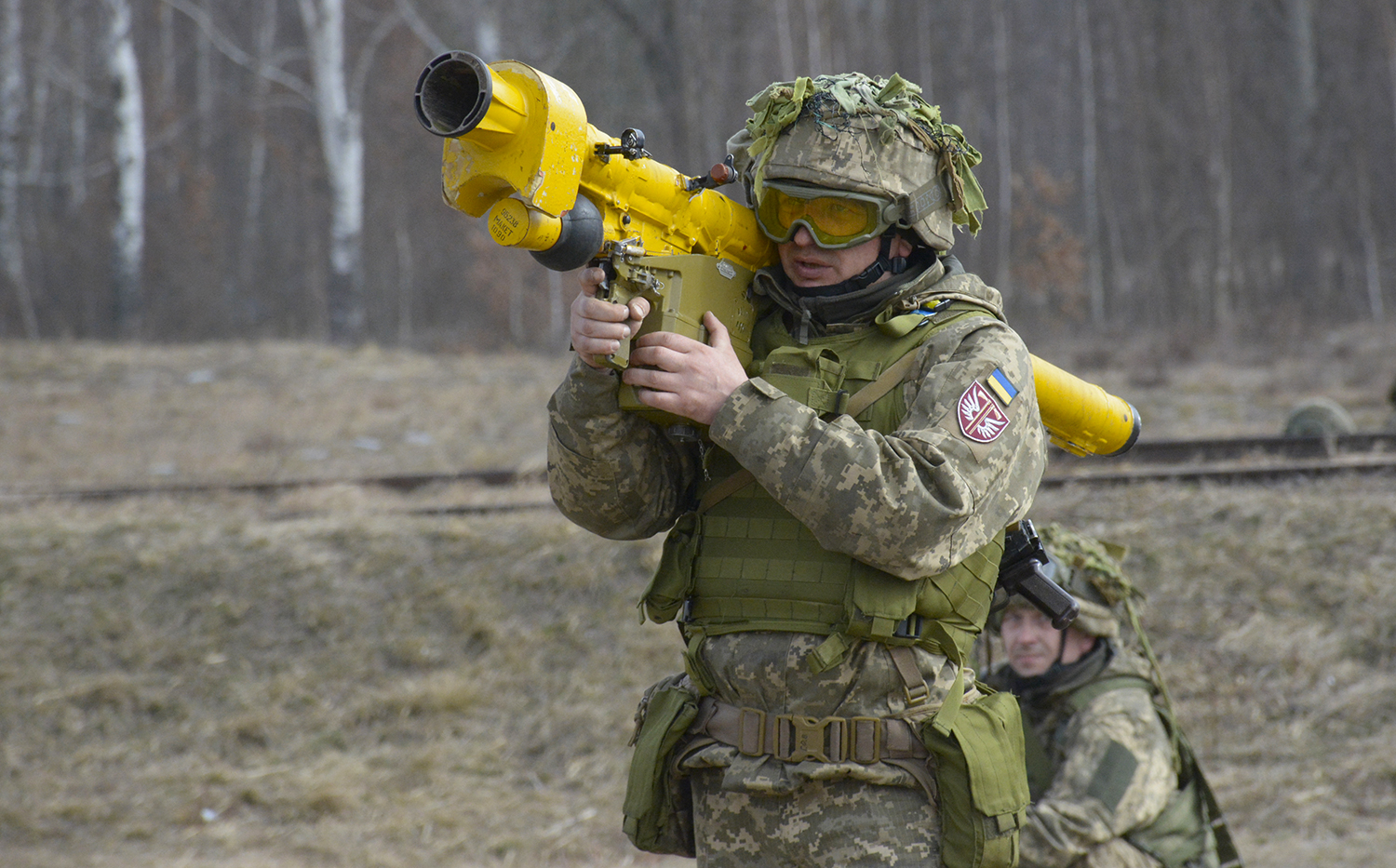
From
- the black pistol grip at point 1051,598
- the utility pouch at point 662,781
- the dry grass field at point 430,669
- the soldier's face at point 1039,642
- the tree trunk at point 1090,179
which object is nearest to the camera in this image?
the utility pouch at point 662,781

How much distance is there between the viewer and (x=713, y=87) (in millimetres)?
17844

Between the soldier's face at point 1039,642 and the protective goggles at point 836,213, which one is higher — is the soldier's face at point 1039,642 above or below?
below

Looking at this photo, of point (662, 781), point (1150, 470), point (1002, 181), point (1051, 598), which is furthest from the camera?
point (1002, 181)

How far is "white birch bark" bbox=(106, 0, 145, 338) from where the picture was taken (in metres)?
15.8

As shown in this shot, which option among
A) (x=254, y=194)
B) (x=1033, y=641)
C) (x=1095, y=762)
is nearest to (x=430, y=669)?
(x=1033, y=641)

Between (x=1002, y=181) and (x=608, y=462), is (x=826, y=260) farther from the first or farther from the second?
(x=1002, y=181)

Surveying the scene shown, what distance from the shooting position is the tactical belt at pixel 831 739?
2.45 metres

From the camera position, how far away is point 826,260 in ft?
8.63

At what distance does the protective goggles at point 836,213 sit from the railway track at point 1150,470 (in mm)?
4904

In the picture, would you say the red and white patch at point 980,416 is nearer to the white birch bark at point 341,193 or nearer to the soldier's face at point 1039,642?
the soldier's face at point 1039,642

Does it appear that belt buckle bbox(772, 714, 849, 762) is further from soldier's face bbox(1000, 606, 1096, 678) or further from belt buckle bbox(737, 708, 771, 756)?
soldier's face bbox(1000, 606, 1096, 678)

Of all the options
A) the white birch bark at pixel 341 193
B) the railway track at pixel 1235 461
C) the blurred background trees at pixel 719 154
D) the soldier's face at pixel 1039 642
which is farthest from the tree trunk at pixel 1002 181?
the soldier's face at pixel 1039 642

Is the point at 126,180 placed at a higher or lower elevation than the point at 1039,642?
higher

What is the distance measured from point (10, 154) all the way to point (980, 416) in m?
18.3
